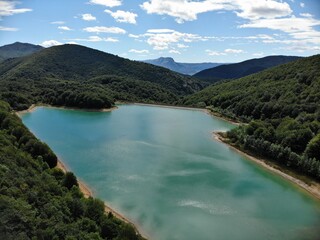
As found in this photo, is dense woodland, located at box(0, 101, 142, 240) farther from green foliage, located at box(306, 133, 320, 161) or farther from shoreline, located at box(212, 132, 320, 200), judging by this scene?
green foliage, located at box(306, 133, 320, 161)

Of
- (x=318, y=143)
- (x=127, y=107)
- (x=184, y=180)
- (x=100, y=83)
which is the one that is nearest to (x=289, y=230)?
(x=184, y=180)

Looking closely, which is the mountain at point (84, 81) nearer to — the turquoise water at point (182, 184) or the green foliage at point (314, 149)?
the turquoise water at point (182, 184)

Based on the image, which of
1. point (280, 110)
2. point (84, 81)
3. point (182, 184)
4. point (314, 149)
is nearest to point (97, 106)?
point (280, 110)

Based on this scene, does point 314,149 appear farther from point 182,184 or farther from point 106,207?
point 106,207

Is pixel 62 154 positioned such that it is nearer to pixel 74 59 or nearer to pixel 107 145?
pixel 107 145

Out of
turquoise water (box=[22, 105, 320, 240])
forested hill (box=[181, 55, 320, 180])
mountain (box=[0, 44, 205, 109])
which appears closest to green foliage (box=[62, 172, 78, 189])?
turquoise water (box=[22, 105, 320, 240])
